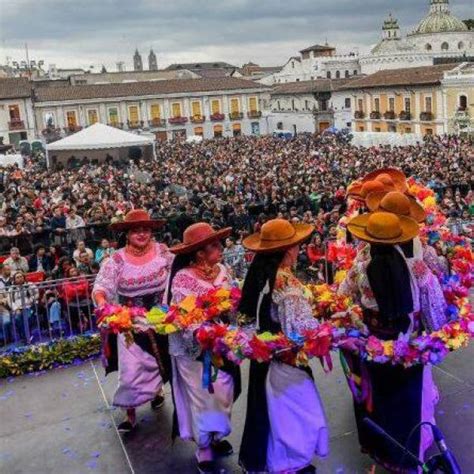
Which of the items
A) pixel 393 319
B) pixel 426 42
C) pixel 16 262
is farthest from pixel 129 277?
pixel 426 42

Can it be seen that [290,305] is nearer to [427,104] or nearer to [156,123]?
[427,104]

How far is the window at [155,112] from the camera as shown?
54469mm

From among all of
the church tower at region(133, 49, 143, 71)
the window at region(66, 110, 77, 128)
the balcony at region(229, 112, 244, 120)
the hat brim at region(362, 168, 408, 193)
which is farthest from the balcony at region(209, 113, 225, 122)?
the church tower at region(133, 49, 143, 71)

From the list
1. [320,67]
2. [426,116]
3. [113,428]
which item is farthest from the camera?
[320,67]

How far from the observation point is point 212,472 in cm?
423

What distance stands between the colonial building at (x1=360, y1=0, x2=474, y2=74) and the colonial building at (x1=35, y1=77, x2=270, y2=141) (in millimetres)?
12439

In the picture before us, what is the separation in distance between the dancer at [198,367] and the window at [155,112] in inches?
2035

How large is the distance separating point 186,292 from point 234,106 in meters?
53.9

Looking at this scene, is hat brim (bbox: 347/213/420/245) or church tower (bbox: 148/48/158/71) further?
church tower (bbox: 148/48/158/71)

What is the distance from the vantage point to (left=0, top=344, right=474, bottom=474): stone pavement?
4391 mm

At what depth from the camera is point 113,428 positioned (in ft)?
16.3

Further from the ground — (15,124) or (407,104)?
(15,124)

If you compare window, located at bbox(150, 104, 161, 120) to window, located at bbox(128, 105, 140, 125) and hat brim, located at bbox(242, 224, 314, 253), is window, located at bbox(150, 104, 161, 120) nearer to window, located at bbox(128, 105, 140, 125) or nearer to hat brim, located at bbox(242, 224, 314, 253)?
window, located at bbox(128, 105, 140, 125)

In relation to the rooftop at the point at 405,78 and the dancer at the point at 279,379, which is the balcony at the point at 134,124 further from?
the dancer at the point at 279,379
